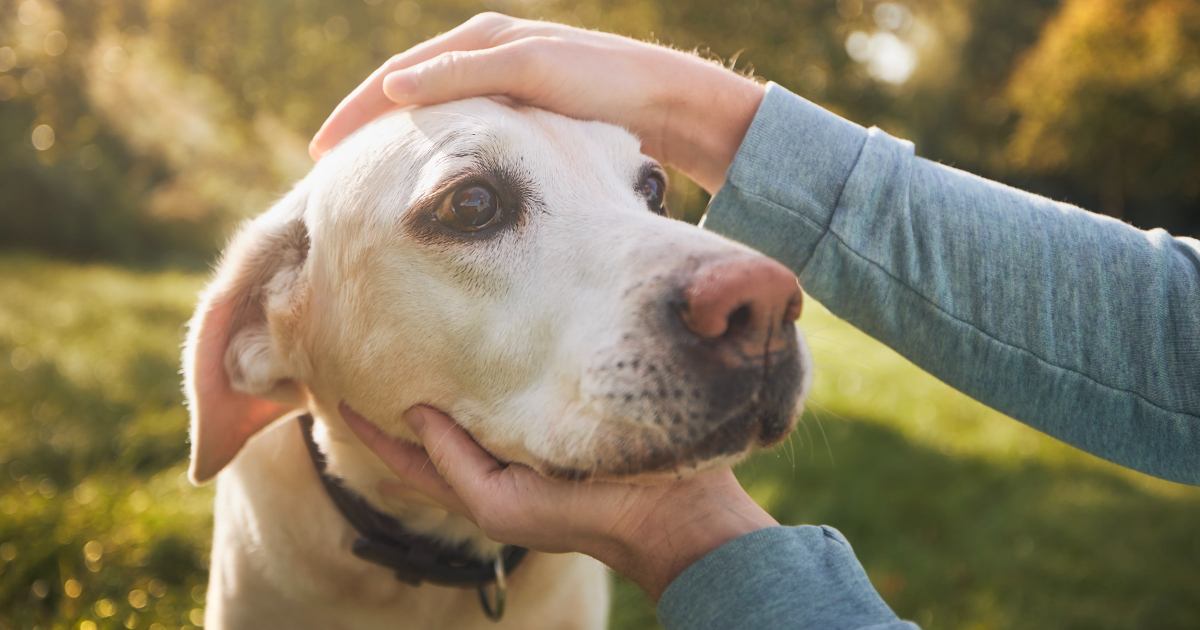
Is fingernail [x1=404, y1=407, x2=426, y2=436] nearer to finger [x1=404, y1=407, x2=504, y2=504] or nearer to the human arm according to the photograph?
finger [x1=404, y1=407, x2=504, y2=504]

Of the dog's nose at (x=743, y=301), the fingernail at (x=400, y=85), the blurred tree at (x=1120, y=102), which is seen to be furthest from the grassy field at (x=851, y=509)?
the blurred tree at (x=1120, y=102)

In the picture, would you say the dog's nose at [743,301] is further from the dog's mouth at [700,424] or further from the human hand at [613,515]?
the human hand at [613,515]

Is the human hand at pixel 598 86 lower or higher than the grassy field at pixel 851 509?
higher

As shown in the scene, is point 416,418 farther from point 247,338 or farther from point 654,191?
point 654,191

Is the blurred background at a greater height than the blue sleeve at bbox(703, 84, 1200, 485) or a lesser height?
lesser

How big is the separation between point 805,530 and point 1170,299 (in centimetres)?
126

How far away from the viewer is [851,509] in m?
4.39

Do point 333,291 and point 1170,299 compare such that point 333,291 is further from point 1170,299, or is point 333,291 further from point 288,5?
point 288,5

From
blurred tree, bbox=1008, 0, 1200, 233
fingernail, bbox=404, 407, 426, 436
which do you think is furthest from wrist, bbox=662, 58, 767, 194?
blurred tree, bbox=1008, 0, 1200, 233

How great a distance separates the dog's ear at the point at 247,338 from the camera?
2078mm

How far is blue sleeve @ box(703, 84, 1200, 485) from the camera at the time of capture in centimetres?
190

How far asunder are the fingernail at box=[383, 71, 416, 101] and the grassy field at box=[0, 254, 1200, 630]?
1.38m

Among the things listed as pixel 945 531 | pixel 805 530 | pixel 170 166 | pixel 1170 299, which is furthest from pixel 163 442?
pixel 170 166

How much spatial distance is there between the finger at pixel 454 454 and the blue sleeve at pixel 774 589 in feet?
1.68
